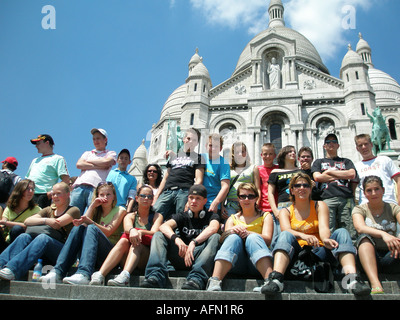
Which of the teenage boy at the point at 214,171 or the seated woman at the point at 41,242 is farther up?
the teenage boy at the point at 214,171

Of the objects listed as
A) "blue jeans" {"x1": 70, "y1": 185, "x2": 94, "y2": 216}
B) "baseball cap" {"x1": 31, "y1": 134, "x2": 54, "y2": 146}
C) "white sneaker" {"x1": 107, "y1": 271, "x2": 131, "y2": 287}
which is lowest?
"white sneaker" {"x1": 107, "y1": 271, "x2": 131, "y2": 287}

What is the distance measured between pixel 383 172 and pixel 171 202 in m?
4.09

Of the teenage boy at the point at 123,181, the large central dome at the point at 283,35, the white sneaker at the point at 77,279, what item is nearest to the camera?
the white sneaker at the point at 77,279

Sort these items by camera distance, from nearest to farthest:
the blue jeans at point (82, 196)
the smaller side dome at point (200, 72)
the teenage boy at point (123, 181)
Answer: the blue jeans at point (82, 196) → the teenage boy at point (123, 181) → the smaller side dome at point (200, 72)

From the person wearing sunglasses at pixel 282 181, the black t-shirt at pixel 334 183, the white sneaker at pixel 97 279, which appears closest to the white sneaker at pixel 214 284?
the white sneaker at pixel 97 279

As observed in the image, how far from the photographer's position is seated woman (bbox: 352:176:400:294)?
410 centimetres

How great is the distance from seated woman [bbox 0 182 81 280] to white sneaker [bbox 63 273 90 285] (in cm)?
85

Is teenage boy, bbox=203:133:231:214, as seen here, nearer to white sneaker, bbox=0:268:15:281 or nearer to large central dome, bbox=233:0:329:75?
white sneaker, bbox=0:268:15:281

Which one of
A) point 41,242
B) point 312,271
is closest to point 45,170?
point 41,242

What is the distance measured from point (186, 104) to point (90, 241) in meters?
19.7

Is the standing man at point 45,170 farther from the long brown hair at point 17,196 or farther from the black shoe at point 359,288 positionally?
the black shoe at point 359,288

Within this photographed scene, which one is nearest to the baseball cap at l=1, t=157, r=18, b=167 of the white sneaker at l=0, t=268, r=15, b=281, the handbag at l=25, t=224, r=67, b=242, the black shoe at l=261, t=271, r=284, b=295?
the handbag at l=25, t=224, r=67, b=242

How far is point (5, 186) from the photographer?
6.97 meters

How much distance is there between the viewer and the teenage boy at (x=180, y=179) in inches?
237
